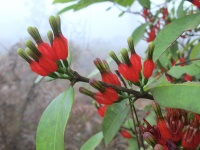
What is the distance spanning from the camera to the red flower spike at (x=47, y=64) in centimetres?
75

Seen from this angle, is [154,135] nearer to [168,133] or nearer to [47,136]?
[168,133]

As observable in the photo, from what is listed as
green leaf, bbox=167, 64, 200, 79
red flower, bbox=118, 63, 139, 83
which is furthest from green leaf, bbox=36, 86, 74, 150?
green leaf, bbox=167, 64, 200, 79

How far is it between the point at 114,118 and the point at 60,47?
0.23 metres

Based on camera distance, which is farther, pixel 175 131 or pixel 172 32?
pixel 172 32

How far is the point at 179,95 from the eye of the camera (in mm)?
655

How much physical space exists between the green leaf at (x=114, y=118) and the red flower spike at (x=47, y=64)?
19cm

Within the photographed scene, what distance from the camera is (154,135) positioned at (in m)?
0.72

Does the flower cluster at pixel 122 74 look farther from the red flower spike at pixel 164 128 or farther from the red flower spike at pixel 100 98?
the red flower spike at pixel 164 128

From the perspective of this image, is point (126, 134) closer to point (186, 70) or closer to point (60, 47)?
point (186, 70)

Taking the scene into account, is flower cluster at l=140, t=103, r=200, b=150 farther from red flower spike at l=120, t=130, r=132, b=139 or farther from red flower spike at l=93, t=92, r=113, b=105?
red flower spike at l=120, t=130, r=132, b=139

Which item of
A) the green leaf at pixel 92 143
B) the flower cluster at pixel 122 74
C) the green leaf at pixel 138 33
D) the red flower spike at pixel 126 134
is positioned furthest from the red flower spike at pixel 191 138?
the green leaf at pixel 138 33

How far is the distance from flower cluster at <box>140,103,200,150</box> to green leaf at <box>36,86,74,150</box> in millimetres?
173

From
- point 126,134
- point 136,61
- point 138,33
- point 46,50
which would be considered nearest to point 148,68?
point 136,61

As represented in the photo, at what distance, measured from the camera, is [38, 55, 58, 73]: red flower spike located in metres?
0.75
